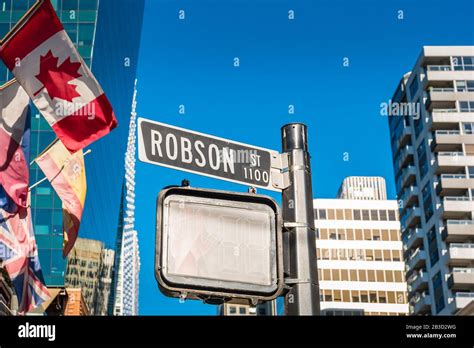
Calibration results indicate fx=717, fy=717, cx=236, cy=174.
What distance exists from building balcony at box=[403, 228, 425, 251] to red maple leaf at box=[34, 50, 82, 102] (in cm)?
6288

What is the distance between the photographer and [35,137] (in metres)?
65.6


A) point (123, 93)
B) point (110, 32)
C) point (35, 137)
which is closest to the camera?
point (35, 137)

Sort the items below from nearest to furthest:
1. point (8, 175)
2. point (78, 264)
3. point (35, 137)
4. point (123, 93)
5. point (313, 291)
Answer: point (313, 291) < point (8, 175) < point (35, 137) < point (78, 264) < point (123, 93)

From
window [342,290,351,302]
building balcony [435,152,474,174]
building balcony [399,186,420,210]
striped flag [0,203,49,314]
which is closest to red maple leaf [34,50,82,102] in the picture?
striped flag [0,203,49,314]

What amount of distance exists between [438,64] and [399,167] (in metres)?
13.6

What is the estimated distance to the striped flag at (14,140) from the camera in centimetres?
2175

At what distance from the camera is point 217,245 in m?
4.55

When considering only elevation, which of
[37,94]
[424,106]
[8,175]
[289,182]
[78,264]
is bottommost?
[289,182]

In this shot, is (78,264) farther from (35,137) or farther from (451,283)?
(451,283)

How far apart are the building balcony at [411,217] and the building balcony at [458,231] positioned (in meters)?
7.66

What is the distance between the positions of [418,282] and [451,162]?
13.7 m
